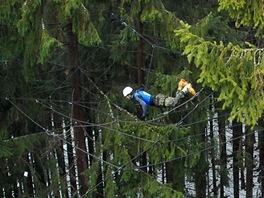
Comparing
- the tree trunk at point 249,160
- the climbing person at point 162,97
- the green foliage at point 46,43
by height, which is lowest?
the tree trunk at point 249,160

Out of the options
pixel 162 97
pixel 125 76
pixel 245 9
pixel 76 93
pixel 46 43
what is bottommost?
pixel 162 97

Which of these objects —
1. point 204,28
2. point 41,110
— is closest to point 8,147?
point 41,110

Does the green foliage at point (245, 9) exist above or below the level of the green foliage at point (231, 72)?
above

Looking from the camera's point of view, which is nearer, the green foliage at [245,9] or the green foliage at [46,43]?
the green foliage at [245,9]

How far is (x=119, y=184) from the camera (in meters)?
9.04

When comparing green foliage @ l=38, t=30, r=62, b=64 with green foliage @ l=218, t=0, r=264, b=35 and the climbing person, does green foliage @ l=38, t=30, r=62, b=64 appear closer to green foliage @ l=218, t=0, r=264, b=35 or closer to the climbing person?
the climbing person

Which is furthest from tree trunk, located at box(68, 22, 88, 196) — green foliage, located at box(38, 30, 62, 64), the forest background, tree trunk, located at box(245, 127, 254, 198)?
tree trunk, located at box(245, 127, 254, 198)

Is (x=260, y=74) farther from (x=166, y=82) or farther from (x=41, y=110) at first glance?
(x=41, y=110)

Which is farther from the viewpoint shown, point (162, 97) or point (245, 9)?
point (162, 97)

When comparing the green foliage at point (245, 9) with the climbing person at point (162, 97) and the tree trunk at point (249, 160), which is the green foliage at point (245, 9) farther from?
the tree trunk at point (249, 160)

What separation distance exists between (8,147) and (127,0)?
4.08 metres

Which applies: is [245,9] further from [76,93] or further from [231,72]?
[76,93]

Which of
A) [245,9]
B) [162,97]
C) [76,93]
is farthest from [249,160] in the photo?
[245,9]

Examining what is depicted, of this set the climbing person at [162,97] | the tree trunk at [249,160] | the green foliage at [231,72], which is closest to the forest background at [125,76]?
the green foliage at [231,72]
